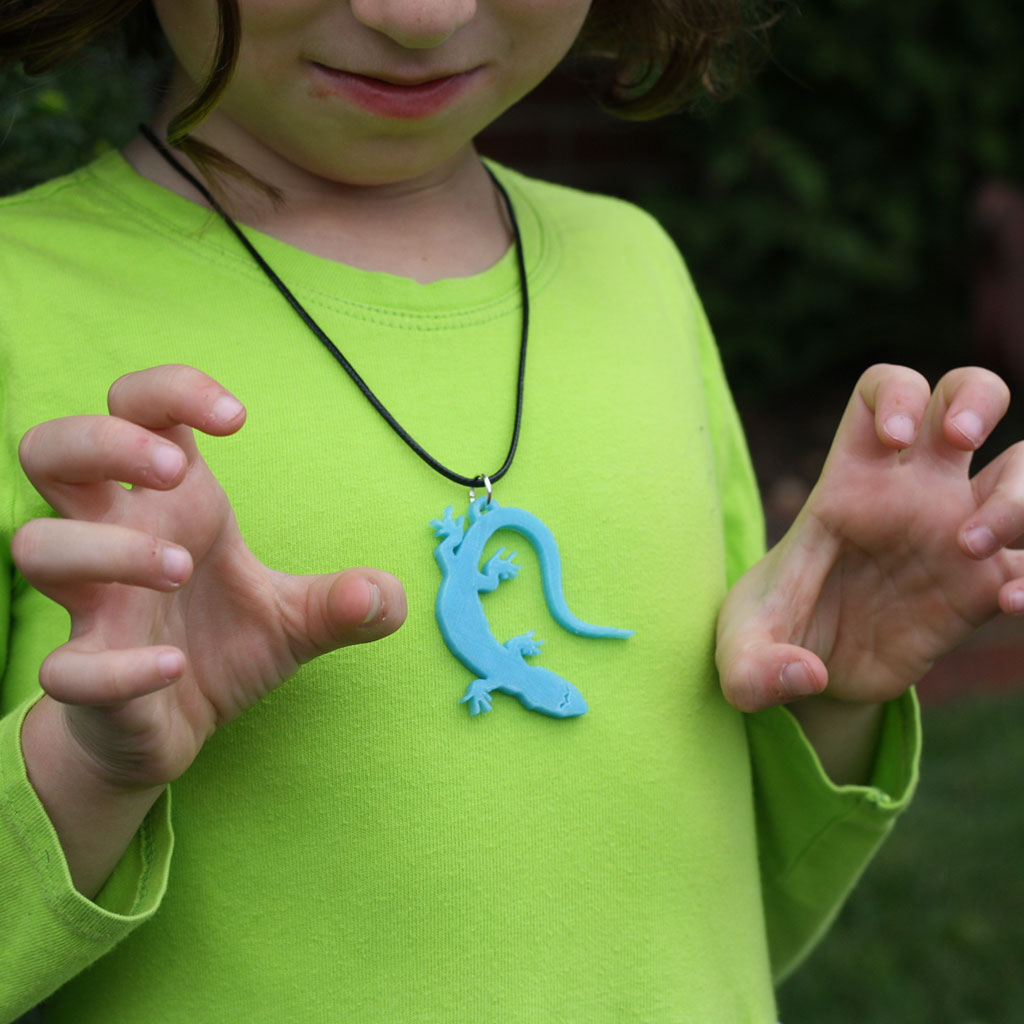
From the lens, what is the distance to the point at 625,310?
1.55m

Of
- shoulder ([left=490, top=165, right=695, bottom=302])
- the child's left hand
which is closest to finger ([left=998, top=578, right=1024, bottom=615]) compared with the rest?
the child's left hand

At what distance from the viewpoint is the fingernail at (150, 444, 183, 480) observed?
3.02ft

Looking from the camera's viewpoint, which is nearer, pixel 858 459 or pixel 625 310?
pixel 858 459

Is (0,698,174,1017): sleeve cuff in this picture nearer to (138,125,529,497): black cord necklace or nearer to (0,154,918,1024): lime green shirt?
(0,154,918,1024): lime green shirt

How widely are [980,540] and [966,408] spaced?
12 cm

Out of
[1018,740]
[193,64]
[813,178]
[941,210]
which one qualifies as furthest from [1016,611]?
[941,210]

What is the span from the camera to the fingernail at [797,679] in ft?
3.92

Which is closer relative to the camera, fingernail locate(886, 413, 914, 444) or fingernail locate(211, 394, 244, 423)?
fingernail locate(211, 394, 244, 423)

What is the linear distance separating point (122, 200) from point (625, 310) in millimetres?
570

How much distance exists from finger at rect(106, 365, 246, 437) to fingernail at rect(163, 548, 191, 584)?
9 cm

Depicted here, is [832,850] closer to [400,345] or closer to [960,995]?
[400,345]

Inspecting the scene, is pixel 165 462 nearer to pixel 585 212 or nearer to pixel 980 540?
pixel 980 540

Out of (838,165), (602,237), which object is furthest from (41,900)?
(838,165)

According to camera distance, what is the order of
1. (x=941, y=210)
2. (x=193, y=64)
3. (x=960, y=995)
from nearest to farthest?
(x=193, y=64) < (x=960, y=995) < (x=941, y=210)
